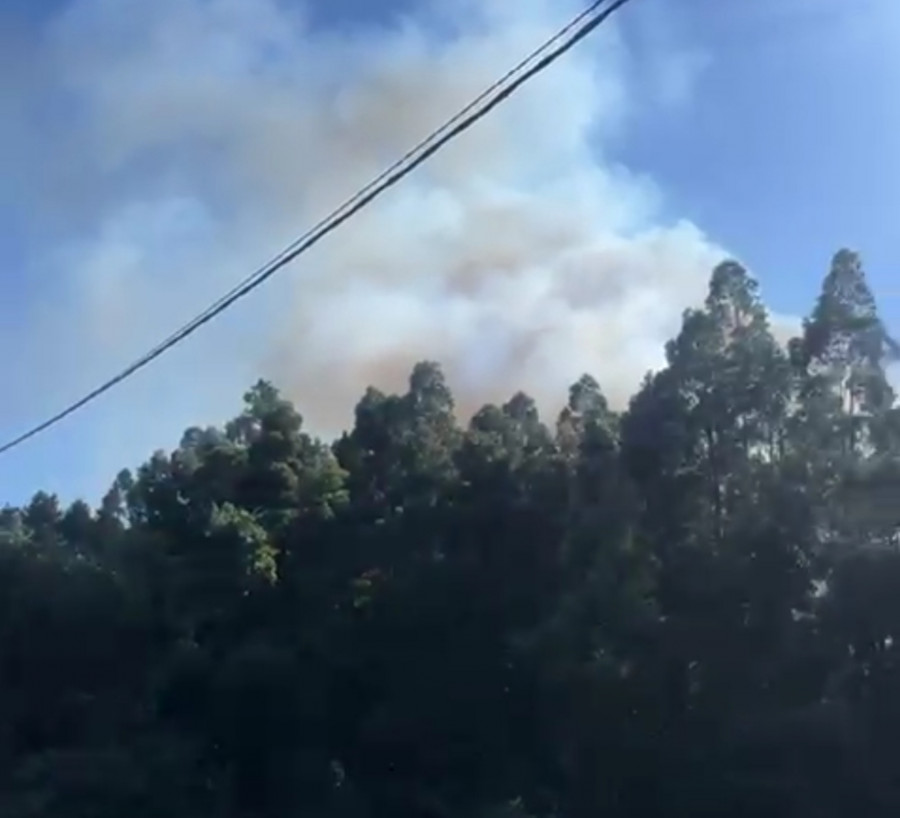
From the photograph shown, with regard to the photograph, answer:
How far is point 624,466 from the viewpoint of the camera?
2888 cm

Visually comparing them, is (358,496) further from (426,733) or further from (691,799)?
(691,799)

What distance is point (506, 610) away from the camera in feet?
102

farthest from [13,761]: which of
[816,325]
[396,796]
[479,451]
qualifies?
[816,325]

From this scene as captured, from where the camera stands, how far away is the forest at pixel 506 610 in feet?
83.3

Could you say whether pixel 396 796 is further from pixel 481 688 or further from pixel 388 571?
pixel 388 571

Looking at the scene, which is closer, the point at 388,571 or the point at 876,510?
A: the point at 876,510

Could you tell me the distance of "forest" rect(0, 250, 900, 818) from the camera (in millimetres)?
25391

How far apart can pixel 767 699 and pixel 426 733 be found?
8.58m

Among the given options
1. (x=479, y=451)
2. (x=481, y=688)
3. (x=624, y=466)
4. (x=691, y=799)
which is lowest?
(x=691, y=799)

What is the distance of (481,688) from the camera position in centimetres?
3106

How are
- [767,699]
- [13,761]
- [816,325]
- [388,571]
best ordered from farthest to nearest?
1. [13,761]
2. [388,571]
3. [816,325]
4. [767,699]

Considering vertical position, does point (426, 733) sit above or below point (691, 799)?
above

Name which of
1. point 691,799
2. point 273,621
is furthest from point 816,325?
point 273,621

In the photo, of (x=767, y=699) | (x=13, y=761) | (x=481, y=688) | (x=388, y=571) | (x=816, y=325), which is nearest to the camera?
(x=767, y=699)
